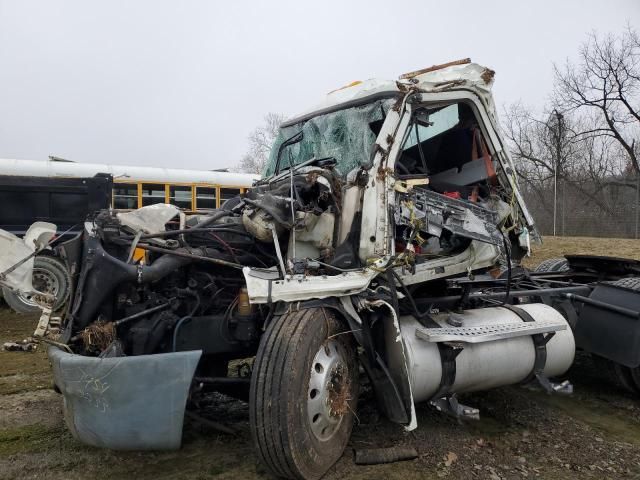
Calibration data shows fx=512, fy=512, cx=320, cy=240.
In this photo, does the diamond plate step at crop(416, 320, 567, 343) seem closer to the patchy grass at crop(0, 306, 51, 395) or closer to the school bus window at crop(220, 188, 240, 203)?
the patchy grass at crop(0, 306, 51, 395)

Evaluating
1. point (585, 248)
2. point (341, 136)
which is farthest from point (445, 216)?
point (585, 248)

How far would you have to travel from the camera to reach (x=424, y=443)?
3613 millimetres

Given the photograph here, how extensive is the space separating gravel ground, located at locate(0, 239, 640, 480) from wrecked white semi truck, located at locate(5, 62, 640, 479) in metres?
0.34

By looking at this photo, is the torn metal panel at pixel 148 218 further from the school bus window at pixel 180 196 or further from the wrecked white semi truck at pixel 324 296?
the school bus window at pixel 180 196

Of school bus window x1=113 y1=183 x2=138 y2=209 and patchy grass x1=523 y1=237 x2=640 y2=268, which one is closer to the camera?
school bus window x1=113 y1=183 x2=138 y2=209

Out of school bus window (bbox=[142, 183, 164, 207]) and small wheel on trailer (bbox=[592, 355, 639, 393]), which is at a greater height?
school bus window (bbox=[142, 183, 164, 207])

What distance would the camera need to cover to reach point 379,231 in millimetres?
3396

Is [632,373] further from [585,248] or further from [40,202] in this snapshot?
[585,248]

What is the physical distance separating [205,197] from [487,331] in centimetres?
1047

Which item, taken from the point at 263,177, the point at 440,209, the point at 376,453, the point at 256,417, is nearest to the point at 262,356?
the point at 256,417

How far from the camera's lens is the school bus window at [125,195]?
12.0 meters

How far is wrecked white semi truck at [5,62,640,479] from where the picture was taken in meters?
2.78

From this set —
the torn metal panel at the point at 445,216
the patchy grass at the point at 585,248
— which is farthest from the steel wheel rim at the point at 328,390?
the patchy grass at the point at 585,248

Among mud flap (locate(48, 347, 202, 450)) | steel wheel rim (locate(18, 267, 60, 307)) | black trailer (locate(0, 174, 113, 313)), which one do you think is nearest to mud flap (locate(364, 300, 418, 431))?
mud flap (locate(48, 347, 202, 450))
